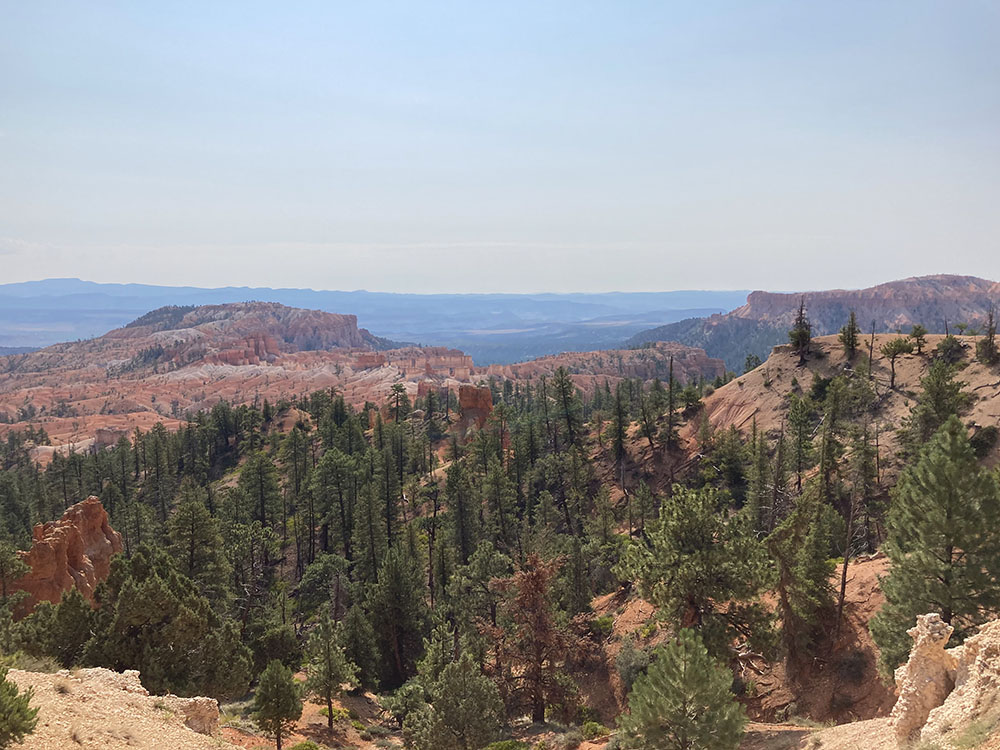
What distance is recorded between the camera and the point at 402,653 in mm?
39062

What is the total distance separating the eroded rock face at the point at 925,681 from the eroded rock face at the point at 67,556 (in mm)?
38615

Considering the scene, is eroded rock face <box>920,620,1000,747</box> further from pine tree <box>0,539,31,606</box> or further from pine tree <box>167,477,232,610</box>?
pine tree <box>0,539,31,606</box>

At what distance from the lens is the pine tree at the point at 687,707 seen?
14.3 metres

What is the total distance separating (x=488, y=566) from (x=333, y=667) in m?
11.3

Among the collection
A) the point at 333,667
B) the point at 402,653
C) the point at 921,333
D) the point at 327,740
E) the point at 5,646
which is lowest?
the point at 402,653

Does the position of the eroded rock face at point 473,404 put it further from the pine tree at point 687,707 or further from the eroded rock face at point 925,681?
the eroded rock face at point 925,681

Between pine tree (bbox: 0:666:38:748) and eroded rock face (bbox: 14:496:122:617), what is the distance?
27.2 m

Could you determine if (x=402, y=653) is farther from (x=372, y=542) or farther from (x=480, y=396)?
(x=480, y=396)

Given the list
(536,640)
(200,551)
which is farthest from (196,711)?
(200,551)

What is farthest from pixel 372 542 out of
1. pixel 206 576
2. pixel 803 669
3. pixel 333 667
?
pixel 803 669

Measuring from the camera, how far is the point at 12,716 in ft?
37.2

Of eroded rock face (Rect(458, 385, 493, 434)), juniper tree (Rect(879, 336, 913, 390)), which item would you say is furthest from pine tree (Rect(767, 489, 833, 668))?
eroded rock face (Rect(458, 385, 493, 434))

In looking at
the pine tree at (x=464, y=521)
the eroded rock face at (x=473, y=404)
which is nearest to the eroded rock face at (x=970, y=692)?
the pine tree at (x=464, y=521)

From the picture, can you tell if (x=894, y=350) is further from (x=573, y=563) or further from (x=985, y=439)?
(x=573, y=563)
